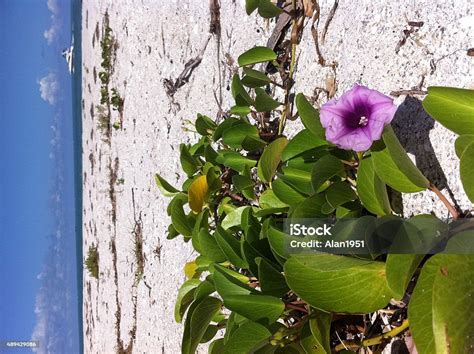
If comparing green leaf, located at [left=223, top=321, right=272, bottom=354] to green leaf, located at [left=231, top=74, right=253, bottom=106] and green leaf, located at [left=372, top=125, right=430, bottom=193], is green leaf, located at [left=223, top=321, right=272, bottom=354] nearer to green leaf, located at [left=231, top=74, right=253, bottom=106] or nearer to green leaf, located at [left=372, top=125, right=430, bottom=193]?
green leaf, located at [left=372, top=125, right=430, bottom=193]

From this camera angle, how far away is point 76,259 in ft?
7.54

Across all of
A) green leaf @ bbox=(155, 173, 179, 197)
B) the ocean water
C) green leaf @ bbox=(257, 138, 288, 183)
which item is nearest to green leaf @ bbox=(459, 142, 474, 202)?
green leaf @ bbox=(257, 138, 288, 183)

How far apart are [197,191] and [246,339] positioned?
0.38 m

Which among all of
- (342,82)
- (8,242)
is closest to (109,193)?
(8,242)

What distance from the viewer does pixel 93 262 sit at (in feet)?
6.73

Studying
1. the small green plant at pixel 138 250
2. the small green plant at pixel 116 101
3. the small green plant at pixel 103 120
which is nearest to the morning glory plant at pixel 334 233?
the small green plant at pixel 138 250

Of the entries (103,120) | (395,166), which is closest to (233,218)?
(395,166)

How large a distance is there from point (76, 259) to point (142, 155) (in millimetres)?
814

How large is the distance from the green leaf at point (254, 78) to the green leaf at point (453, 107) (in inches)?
16.0

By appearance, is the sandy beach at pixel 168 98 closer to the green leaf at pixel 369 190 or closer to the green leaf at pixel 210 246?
the green leaf at pixel 369 190

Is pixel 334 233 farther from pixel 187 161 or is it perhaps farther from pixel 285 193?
pixel 187 161

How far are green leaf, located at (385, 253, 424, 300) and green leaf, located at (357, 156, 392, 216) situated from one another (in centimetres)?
10

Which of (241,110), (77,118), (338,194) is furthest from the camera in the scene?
(77,118)

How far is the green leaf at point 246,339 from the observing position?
2.35ft
